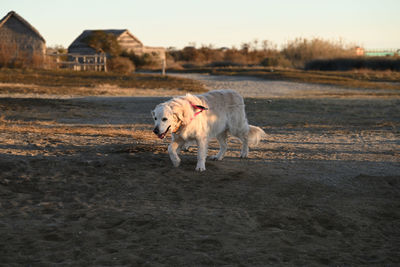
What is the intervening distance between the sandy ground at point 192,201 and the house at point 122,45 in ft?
137

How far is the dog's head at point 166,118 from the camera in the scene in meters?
7.30

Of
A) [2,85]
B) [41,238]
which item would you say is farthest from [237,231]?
[2,85]

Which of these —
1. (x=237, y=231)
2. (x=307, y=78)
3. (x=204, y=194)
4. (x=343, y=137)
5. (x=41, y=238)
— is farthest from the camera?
(x=307, y=78)

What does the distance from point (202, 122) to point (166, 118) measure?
911mm

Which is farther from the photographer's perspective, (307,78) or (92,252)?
(307,78)

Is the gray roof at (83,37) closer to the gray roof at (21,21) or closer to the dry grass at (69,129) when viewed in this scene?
the gray roof at (21,21)

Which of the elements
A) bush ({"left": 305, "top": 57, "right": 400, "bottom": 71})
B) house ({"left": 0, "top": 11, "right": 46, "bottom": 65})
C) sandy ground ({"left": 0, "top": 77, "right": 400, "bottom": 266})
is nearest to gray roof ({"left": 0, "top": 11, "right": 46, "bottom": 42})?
house ({"left": 0, "top": 11, "right": 46, "bottom": 65})

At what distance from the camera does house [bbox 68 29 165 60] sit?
52.0 metres

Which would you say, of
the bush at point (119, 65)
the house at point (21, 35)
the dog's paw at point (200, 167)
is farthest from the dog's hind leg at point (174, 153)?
the bush at point (119, 65)

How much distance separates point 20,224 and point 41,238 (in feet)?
1.71

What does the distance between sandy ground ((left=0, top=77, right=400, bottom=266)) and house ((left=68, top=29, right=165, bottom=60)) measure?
137 feet

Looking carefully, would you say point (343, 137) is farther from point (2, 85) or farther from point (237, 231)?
point (2, 85)

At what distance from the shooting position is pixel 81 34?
177 ft

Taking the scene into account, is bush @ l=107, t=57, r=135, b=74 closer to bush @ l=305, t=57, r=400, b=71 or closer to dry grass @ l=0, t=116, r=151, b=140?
bush @ l=305, t=57, r=400, b=71
